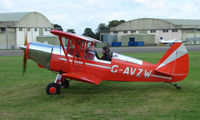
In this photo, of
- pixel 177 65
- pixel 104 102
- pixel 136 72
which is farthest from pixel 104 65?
pixel 177 65

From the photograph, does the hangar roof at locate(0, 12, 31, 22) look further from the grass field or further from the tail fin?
the tail fin

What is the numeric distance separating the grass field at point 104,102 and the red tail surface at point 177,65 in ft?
2.07

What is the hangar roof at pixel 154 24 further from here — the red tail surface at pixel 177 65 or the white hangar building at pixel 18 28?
the red tail surface at pixel 177 65

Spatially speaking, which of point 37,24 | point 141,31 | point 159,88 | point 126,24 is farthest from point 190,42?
point 159,88

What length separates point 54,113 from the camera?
19.3 feet

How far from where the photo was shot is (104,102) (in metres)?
6.83

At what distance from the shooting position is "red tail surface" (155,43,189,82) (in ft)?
25.3

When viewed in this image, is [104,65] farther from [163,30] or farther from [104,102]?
[163,30]

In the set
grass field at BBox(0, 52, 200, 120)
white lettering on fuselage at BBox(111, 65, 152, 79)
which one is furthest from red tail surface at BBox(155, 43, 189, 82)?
grass field at BBox(0, 52, 200, 120)

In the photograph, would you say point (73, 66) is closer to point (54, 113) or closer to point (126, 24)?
point (54, 113)

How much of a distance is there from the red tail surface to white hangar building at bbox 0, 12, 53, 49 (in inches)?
1804

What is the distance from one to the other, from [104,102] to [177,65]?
2797mm

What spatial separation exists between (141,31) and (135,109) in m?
63.9

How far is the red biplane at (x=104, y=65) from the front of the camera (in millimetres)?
7742
